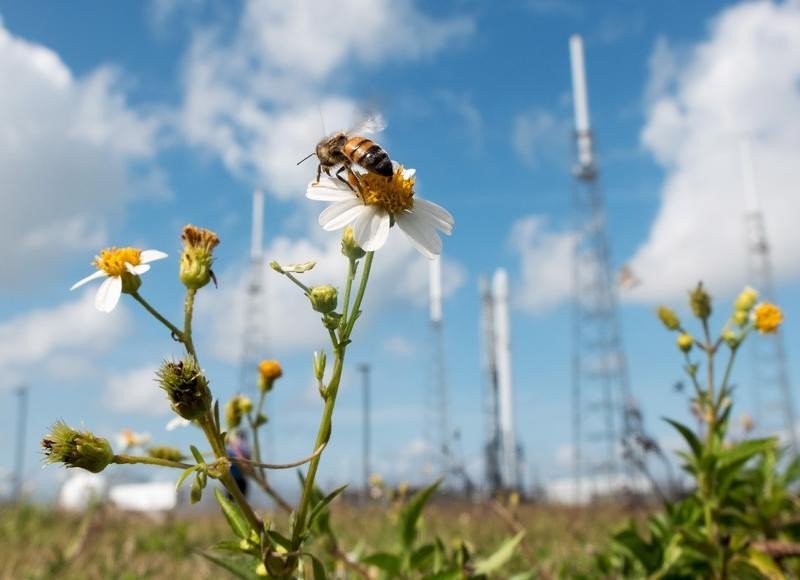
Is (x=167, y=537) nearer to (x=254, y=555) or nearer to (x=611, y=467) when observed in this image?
(x=254, y=555)

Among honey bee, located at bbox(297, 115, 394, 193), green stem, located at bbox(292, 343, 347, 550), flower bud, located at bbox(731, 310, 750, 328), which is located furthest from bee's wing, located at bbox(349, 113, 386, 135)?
flower bud, located at bbox(731, 310, 750, 328)

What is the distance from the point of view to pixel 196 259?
1.28m

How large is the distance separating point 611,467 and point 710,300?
22517 mm

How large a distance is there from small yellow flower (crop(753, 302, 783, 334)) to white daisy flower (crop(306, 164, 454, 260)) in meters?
1.39

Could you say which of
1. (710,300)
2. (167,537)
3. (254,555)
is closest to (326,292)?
(254,555)

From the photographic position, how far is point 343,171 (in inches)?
60.4

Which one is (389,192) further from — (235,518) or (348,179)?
(235,518)

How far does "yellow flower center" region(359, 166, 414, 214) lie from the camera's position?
126 cm

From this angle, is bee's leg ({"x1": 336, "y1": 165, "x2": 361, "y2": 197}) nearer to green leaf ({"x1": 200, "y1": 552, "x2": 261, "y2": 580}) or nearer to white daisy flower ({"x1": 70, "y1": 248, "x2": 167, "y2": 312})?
white daisy flower ({"x1": 70, "y1": 248, "x2": 167, "y2": 312})

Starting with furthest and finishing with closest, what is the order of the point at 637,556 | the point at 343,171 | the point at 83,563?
1. the point at 83,563
2. the point at 637,556
3. the point at 343,171

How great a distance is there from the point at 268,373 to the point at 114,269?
0.61m

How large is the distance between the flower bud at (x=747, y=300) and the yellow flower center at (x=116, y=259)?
5.72 feet

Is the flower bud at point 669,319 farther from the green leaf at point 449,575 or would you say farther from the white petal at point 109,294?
the white petal at point 109,294

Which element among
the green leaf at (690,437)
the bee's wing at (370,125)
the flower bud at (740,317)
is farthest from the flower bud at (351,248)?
the flower bud at (740,317)
